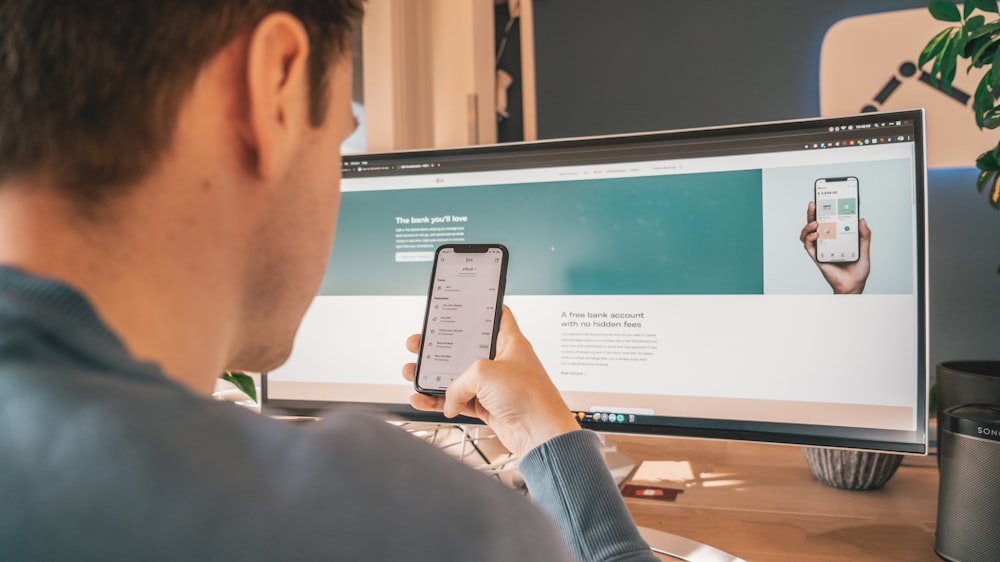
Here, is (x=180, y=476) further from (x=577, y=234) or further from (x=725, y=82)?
(x=725, y=82)

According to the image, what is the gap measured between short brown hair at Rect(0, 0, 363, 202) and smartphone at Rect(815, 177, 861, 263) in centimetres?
68

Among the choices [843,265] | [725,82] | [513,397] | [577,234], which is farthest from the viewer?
[725,82]

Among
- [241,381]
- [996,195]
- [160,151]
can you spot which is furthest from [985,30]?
[241,381]

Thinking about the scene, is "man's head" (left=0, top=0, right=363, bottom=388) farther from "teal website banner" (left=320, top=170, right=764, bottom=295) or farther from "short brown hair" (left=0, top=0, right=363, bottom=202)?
"teal website banner" (left=320, top=170, right=764, bottom=295)

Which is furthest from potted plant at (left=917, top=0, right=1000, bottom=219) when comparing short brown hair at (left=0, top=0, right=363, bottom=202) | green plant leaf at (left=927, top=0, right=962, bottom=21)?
short brown hair at (left=0, top=0, right=363, bottom=202)

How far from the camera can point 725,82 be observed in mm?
1647

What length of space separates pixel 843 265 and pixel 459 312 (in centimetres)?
43

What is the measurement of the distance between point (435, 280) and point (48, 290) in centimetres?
57

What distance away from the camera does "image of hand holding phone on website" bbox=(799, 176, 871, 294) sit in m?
0.75

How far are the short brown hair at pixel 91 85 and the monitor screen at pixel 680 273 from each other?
616mm

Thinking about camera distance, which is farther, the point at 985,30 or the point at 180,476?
the point at 985,30

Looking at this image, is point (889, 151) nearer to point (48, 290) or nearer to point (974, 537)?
point (974, 537)

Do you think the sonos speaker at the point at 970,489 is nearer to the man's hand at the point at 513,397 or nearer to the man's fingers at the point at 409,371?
the man's hand at the point at 513,397

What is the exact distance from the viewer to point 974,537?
0.68 metres
